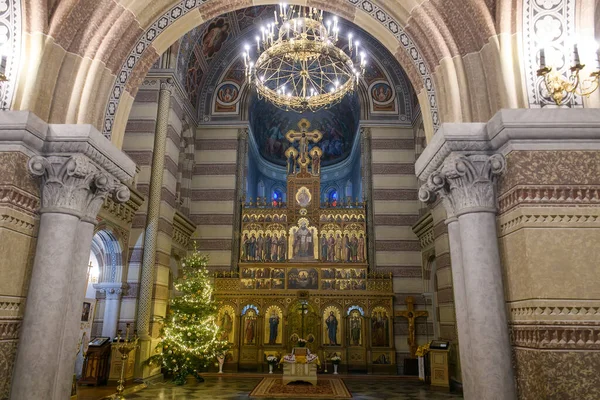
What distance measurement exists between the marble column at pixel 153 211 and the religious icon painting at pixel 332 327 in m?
5.99

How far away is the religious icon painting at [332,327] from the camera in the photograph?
15.5 meters

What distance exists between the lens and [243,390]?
35.8 feet

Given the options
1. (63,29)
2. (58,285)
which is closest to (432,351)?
(58,285)

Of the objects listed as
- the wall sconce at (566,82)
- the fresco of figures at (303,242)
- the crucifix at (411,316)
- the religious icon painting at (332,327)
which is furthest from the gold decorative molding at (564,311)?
the fresco of figures at (303,242)

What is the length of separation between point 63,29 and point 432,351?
35.6 ft

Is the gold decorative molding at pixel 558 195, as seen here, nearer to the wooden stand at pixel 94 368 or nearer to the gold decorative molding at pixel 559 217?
the gold decorative molding at pixel 559 217

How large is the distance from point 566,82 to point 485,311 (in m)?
2.61

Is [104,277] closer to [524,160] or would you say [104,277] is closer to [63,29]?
[63,29]

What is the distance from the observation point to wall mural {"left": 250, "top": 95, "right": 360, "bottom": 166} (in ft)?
76.0

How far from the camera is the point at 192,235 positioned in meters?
16.8

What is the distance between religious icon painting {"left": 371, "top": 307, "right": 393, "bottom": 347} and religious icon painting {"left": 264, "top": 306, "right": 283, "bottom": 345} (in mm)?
3184

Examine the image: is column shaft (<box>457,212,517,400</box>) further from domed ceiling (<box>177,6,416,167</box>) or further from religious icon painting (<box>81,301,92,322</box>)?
domed ceiling (<box>177,6,416,167</box>)

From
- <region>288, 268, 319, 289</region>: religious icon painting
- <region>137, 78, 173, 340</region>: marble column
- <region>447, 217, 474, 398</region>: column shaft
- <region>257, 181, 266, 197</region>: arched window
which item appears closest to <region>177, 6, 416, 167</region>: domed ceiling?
<region>137, 78, 173, 340</region>: marble column

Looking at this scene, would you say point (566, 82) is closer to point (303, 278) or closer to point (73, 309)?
point (73, 309)
